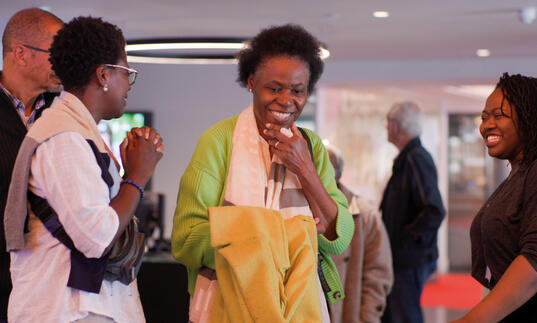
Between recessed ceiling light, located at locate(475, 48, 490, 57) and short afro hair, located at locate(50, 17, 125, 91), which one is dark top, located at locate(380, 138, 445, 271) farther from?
recessed ceiling light, located at locate(475, 48, 490, 57)

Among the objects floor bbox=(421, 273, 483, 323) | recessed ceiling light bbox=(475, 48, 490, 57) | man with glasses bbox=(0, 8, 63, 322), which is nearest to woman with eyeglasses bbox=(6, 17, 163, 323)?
man with glasses bbox=(0, 8, 63, 322)

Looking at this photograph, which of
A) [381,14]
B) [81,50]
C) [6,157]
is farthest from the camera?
[381,14]

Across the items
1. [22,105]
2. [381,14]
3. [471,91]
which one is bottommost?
[22,105]

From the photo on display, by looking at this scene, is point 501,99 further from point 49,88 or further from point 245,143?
point 49,88

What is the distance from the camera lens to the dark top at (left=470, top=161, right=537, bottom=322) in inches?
72.8

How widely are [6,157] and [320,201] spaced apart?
1.06 meters

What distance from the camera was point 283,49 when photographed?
2.15m

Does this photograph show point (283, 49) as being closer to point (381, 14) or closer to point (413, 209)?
point (413, 209)

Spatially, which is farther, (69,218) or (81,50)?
(81,50)

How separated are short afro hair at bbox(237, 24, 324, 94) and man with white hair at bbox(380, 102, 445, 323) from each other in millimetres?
2536

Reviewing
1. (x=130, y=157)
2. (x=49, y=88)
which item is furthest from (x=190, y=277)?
(x=49, y=88)

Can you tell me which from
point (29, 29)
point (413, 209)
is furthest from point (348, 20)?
point (29, 29)

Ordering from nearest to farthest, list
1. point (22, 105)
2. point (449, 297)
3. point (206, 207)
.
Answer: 1. point (206, 207)
2. point (22, 105)
3. point (449, 297)

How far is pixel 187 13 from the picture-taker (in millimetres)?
6043
